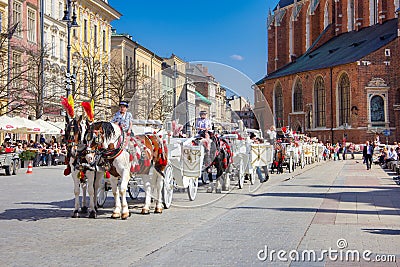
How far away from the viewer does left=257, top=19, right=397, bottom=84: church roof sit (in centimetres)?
6994

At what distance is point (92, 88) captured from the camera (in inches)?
1608

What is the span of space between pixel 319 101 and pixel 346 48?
23.8 ft

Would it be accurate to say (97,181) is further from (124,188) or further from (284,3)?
(284,3)

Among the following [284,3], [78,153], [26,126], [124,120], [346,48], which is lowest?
[78,153]

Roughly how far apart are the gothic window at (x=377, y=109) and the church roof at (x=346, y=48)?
4994 mm

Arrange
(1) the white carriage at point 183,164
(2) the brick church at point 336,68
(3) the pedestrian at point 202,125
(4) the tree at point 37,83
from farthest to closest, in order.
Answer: (2) the brick church at point 336,68, (4) the tree at point 37,83, (3) the pedestrian at point 202,125, (1) the white carriage at point 183,164

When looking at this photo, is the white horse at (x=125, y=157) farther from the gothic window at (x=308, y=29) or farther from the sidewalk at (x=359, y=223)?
the gothic window at (x=308, y=29)

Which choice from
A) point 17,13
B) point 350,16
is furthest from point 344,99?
point 17,13

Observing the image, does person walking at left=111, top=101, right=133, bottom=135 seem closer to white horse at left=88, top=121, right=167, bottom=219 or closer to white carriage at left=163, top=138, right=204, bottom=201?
white horse at left=88, top=121, right=167, bottom=219

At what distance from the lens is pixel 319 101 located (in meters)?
76.6

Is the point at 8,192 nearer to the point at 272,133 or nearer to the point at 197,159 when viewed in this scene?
the point at 197,159

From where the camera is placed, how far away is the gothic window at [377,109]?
222ft

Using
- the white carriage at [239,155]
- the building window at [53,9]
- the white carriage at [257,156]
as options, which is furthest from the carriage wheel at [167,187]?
the building window at [53,9]

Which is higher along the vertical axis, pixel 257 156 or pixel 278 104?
pixel 278 104
